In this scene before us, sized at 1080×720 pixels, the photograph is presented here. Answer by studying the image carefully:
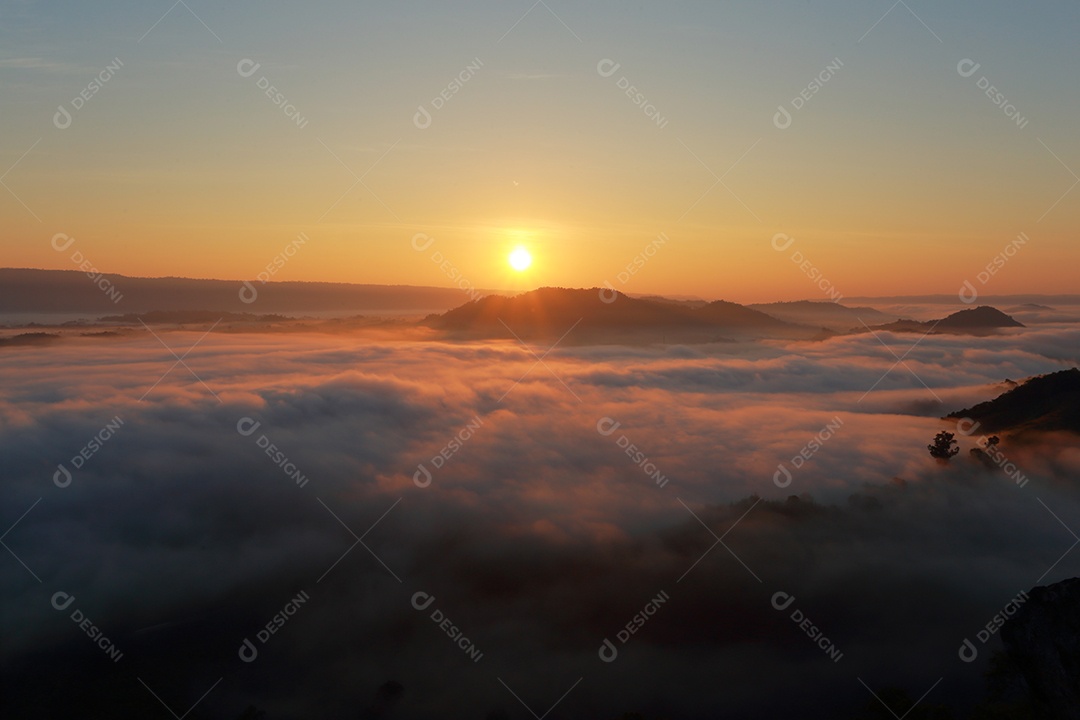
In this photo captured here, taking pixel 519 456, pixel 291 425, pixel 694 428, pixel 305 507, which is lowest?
pixel 694 428

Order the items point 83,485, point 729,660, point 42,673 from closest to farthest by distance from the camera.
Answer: point 42,673 → point 729,660 → point 83,485

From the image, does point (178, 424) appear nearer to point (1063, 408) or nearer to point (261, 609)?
point (261, 609)

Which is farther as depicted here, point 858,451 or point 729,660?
point 858,451

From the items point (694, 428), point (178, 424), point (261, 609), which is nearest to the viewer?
point (261, 609)

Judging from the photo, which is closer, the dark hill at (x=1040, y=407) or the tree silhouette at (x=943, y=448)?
the dark hill at (x=1040, y=407)

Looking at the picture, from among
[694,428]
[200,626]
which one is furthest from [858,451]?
[200,626]

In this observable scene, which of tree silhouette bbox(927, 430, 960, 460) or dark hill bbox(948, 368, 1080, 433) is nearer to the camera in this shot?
dark hill bbox(948, 368, 1080, 433)
